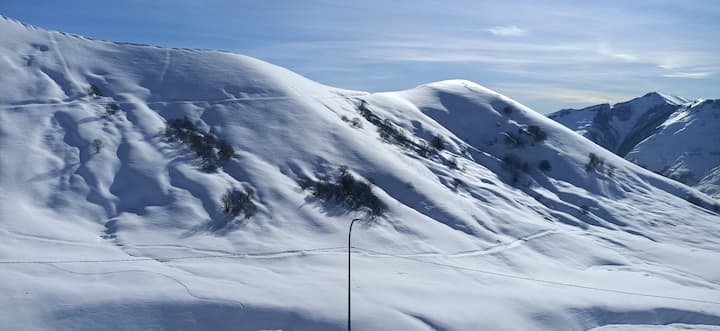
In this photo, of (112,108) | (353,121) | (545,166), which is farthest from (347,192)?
(545,166)

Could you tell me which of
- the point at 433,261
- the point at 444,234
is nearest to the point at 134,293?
the point at 433,261

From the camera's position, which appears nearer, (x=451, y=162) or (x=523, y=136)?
(x=451, y=162)

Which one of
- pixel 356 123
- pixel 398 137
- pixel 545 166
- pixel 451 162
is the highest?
pixel 356 123

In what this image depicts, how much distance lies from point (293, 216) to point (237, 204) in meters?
4.58

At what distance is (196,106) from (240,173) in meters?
16.6

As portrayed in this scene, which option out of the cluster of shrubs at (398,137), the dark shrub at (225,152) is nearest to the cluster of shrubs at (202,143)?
the dark shrub at (225,152)

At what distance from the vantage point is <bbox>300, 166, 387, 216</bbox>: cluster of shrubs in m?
49.1

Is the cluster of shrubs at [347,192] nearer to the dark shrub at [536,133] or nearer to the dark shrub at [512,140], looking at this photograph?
the dark shrub at [512,140]

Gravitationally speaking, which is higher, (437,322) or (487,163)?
(487,163)

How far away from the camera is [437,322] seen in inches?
1144

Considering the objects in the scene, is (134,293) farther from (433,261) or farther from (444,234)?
(444,234)

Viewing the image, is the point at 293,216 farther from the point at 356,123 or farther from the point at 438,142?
the point at 438,142

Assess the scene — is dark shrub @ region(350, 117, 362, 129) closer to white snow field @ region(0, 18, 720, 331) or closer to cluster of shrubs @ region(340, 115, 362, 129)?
cluster of shrubs @ region(340, 115, 362, 129)

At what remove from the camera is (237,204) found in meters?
43.9
